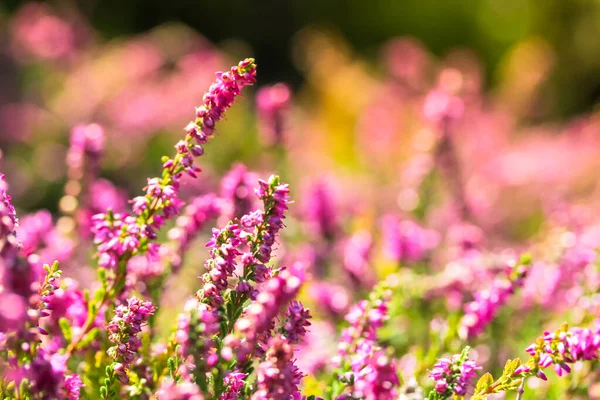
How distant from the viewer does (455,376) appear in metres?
1.32

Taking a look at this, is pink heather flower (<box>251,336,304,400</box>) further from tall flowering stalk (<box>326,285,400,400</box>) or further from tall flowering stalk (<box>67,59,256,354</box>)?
tall flowering stalk (<box>67,59,256,354</box>)

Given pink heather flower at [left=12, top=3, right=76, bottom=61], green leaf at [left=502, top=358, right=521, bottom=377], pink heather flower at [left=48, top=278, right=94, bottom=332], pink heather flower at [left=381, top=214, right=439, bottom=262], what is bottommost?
green leaf at [left=502, top=358, right=521, bottom=377]

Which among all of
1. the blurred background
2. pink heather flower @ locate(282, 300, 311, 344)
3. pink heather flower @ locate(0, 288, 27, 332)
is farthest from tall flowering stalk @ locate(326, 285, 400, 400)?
the blurred background

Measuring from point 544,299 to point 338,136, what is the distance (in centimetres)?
497

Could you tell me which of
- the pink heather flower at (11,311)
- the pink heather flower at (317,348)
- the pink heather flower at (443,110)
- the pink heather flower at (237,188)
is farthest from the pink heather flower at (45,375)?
the pink heather flower at (443,110)

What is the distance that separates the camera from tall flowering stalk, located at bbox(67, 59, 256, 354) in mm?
1348

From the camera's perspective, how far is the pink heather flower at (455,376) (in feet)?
4.32

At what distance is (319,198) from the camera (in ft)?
9.94

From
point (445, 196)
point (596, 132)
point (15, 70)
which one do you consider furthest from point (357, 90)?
point (15, 70)

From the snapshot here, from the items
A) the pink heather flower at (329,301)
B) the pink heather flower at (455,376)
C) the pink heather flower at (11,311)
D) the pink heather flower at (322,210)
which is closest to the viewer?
the pink heather flower at (11,311)

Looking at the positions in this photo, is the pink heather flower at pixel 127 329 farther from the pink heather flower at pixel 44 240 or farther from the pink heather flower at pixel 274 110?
the pink heather flower at pixel 274 110

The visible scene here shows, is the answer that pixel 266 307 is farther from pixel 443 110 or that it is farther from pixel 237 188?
pixel 443 110

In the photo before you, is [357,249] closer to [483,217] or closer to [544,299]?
[544,299]

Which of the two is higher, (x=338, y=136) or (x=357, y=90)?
(x=357, y=90)
